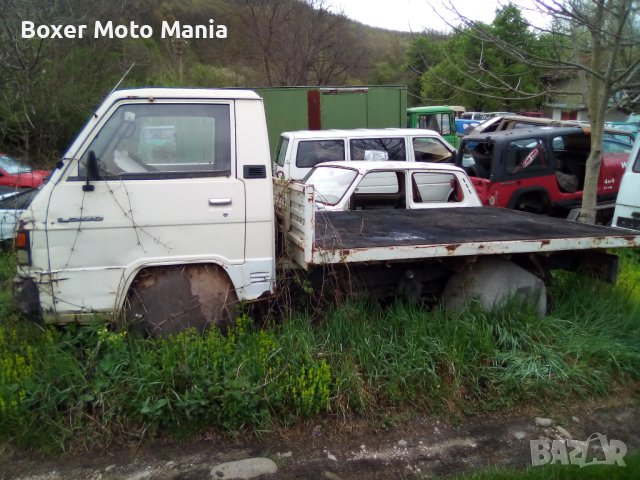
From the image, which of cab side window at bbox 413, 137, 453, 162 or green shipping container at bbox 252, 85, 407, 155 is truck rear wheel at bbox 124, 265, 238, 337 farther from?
green shipping container at bbox 252, 85, 407, 155

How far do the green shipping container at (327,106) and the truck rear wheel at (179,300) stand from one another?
11.5 m

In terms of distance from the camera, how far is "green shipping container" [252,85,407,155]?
15062 millimetres

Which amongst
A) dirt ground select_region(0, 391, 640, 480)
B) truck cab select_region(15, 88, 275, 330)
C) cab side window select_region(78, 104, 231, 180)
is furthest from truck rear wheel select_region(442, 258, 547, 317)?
cab side window select_region(78, 104, 231, 180)

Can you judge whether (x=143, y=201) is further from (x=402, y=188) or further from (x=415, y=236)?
(x=402, y=188)

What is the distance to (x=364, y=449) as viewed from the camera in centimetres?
351

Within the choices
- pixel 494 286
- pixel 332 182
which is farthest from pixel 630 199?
pixel 332 182

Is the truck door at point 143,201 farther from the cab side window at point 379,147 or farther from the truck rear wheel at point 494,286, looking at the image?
the cab side window at point 379,147

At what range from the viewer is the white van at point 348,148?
1065 centimetres

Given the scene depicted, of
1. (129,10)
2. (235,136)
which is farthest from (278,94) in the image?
(235,136)

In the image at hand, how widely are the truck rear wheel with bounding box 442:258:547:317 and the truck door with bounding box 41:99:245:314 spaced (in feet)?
6.44

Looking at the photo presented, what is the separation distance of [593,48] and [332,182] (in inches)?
133

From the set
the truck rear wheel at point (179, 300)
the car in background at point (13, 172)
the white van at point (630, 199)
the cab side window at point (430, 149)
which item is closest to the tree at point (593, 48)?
the white van at point (630, 199)

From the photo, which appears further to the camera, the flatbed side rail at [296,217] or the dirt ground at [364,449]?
the flatbed side rail at [296,217]

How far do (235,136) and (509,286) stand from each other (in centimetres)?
274
